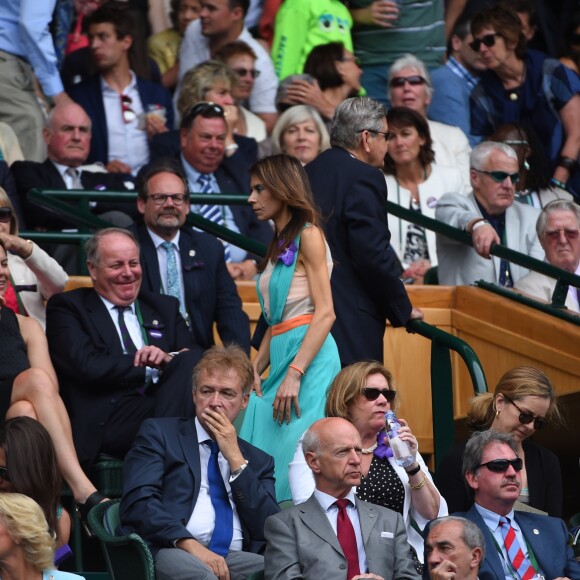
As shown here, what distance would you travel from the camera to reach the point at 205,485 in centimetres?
777

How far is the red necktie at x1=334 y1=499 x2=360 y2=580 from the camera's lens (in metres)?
7.29

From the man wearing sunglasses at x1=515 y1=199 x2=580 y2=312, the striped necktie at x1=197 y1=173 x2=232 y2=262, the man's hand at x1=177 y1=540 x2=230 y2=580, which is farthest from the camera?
the striped necktie at x1=197 y1=173 x2=232 y2=262

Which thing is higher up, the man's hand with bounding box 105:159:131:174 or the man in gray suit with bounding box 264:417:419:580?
the man's hand with bounding box 105:159:131:174

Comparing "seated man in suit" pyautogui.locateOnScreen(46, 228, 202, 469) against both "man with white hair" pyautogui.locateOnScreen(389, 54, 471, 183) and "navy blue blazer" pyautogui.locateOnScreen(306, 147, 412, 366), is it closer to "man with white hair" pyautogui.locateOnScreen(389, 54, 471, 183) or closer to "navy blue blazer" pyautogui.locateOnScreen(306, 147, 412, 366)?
"navy blue blazer" pyautogui.locateOnScreen(306, 147, 412, 366)

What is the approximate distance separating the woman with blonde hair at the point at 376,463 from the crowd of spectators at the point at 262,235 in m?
0.01

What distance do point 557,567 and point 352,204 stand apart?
84.4 inches

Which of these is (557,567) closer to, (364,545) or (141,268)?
(364,545)

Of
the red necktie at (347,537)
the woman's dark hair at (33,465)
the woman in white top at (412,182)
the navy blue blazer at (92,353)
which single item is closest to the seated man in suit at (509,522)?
the red necktie at (347,537)

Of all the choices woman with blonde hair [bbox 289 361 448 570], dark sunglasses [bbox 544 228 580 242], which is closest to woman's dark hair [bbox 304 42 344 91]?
dark sunglasses [bbox 544 228 580 242]

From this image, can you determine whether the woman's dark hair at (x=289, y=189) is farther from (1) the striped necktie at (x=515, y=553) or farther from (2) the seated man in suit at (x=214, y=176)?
(2) the seated man in suit at (x=214, y=176)

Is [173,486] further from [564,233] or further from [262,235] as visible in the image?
[262,235]

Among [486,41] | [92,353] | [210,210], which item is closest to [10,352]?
[92,353]

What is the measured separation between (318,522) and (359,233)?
206 centimetres

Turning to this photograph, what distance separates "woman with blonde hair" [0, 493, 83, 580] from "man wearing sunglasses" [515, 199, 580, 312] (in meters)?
4.39
